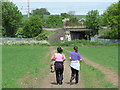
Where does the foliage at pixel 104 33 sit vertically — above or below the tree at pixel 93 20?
below

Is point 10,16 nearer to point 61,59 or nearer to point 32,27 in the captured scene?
point 32,27

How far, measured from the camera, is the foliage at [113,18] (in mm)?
54156

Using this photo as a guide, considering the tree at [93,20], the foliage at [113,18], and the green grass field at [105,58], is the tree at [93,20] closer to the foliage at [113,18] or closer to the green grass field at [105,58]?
the foliage at [113,18]

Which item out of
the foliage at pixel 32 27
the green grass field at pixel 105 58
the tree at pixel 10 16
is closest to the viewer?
the green grass field at pixel 105 58

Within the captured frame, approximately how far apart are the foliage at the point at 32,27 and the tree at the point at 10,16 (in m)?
3.54

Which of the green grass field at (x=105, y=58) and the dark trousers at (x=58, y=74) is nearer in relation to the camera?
the dark trousers at (x=58, y=74)

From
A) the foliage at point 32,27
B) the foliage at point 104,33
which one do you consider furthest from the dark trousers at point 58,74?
the foliage at point 104,33

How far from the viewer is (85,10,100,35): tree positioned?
6850 centimetres

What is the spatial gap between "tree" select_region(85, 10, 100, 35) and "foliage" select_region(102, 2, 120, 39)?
950 centimetres

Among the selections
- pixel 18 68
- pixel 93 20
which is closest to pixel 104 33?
pixel 93 20

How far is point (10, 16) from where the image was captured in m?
59.5

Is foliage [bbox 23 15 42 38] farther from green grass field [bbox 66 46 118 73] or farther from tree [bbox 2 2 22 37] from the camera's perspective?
green grass field [bbox 66 46 118 73]

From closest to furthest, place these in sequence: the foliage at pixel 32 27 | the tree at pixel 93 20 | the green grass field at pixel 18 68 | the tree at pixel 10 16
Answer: the green grass field at pixel 18 68
the foliage at pixel 32 27
the tree at pixel 10 16
the tree at pixel 93 20

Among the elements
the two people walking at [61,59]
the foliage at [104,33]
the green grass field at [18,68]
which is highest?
the foliage at [104,33]
